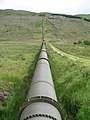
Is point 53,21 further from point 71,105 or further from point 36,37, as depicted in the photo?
point 71,105

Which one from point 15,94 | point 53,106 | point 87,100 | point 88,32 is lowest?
point 88,32

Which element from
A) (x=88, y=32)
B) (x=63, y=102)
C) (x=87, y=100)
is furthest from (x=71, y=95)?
(x=88, y=32)

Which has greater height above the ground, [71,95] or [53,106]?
[53,106]

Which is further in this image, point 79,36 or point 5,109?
point 79,36

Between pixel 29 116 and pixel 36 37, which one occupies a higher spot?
pixel 29 116

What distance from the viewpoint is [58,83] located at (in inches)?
875

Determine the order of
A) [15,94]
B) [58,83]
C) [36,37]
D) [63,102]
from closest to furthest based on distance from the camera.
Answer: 1. [63,102]
2. [15,94]
3. [58,83]
4. [36,37]

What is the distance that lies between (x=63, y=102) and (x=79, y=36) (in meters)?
100.0

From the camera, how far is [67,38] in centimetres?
11062

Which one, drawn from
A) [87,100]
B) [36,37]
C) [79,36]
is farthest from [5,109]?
[79,36]

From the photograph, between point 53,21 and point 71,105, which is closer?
point 71,105

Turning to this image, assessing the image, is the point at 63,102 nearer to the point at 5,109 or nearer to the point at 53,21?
the point at 5,109

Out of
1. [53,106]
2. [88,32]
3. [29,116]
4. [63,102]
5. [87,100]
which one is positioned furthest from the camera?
[88,32]

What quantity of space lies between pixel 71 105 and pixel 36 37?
90.1m
